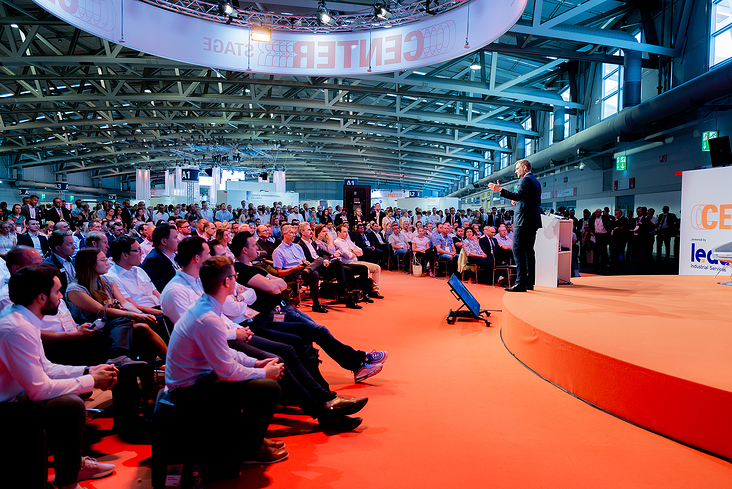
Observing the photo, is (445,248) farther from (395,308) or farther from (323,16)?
(323,16)

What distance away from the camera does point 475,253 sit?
9211 millimetres

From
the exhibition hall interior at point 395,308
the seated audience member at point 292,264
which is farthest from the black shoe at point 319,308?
the exhibition hall interior at point 395,308

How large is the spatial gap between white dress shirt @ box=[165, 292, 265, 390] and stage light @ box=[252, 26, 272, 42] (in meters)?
6.69

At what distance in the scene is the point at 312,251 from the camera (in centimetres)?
721

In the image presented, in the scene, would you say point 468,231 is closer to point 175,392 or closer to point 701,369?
point 701,369

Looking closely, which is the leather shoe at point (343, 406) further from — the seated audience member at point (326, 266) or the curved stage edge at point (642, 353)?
the seated audience member at point (326, 266)

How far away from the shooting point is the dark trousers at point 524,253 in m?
5.15

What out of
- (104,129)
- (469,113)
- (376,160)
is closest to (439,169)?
(376,160)

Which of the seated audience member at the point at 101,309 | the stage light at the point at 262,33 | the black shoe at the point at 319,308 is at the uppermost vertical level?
the stage light at the point at 262,33

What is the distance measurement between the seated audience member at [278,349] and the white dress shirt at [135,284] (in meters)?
0.88

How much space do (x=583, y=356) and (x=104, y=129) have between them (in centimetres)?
2449

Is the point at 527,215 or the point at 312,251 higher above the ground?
the point at 527,215

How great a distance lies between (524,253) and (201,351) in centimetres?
430

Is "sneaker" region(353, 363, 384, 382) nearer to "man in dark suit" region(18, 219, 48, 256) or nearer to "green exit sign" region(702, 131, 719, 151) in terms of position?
"man in dark suit" region(18, 219, 48, 256)
